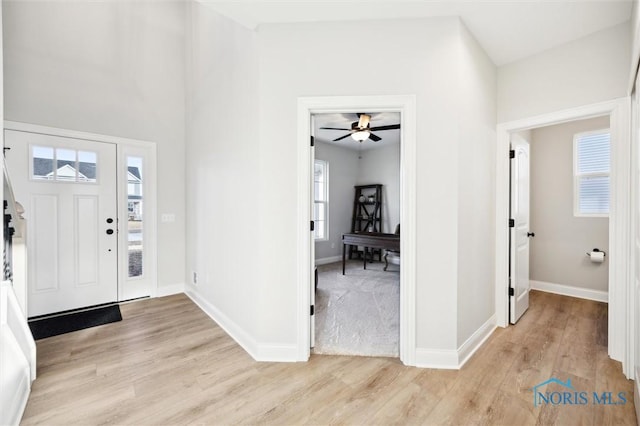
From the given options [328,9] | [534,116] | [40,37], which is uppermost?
[40,37]

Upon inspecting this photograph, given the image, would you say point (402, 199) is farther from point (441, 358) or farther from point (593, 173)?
point (593, 173)

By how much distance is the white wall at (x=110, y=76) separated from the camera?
2.89m

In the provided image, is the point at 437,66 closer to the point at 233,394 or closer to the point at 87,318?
the point at 233,394

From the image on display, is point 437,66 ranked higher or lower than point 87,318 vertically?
higher

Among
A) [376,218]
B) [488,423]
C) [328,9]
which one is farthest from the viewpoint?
[376,218]

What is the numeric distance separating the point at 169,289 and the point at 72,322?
1.04 meters

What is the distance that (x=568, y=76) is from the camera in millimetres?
2377

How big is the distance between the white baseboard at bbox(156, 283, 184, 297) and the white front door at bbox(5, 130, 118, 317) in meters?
0.47

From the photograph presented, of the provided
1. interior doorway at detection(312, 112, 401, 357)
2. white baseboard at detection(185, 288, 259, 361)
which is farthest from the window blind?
white baseboard at detection(185, 288, 259, 361)

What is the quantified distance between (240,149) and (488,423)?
2.58m

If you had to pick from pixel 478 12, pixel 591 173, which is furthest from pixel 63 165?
pixel 591 173

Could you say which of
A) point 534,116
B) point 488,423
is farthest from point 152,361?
point 534,116

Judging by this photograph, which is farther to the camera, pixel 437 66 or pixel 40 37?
pixel 40 37

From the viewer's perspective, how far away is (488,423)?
154 centimetres
